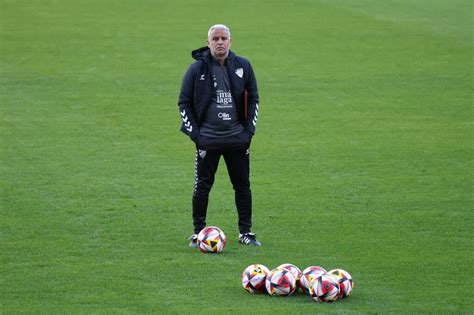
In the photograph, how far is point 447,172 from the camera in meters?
16.4

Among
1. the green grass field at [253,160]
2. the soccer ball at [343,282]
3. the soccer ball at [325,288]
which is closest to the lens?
the soccer ball at [325,288]

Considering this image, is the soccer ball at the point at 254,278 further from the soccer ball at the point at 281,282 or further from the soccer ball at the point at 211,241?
the soccer ball at the point at 211,241

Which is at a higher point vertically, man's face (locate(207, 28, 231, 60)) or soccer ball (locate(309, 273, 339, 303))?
man's face (locate(207, 28, 231, 60))

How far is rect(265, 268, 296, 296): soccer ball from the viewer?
10.2 meters

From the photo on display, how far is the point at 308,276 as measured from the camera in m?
10.2

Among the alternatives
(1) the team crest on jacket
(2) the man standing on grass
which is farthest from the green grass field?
(1) the team crest on jacket

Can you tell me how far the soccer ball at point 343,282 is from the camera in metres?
10.1

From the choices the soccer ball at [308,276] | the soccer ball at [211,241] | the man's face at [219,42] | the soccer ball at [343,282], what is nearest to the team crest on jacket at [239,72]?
the man's face at [219,42]

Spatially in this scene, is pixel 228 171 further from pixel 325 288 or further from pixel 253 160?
pixel 253 160

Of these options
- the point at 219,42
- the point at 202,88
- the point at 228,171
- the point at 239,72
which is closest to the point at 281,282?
the point at 228,171

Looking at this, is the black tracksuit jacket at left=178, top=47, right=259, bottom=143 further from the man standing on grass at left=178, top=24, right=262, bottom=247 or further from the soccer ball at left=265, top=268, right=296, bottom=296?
the soccer ball at left=265, top=268, right=296, bottom=296

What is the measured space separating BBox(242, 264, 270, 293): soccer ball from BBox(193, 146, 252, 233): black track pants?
6.52 ft

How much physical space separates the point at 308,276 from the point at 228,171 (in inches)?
95.7

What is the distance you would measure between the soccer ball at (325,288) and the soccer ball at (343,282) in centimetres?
7
